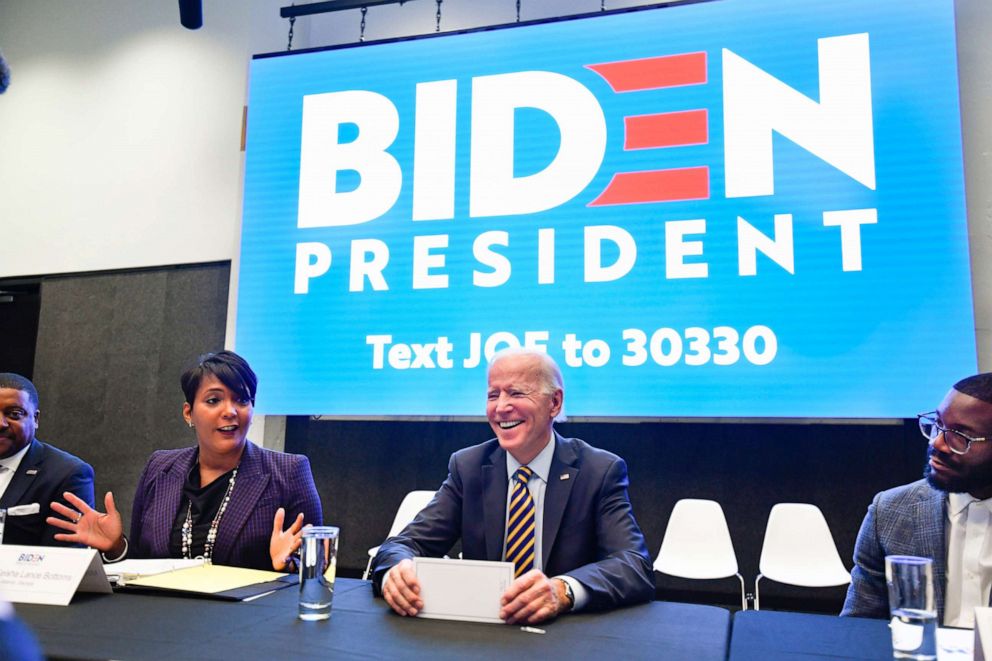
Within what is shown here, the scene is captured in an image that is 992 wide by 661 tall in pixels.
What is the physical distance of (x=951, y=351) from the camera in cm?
347

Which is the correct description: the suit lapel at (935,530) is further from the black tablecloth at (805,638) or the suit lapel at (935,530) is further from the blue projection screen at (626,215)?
the blue projection screen at (626,215)

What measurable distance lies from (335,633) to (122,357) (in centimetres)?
463

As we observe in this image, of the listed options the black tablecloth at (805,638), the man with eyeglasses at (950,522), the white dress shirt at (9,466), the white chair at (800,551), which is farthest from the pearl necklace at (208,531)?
the white chair at (800,551)

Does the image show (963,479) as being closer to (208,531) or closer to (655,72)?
(208,531)

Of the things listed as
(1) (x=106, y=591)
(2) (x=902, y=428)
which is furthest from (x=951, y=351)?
(1) (x=106, y=591)

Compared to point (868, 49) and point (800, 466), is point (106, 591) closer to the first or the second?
point (800, 466)

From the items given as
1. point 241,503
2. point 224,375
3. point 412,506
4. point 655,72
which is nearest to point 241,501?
point 241,503

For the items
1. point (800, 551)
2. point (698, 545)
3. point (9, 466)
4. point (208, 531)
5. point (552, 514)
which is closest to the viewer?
point (552, 514)

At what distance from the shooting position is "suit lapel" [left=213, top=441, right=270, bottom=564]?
2240 millimetres

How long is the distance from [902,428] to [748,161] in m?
1.53

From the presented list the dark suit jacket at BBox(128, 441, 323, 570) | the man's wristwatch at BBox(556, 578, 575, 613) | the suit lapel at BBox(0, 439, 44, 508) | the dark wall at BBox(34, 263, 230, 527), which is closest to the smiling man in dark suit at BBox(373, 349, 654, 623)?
the man's wristwatch at BBox(556, 578, 575, 613)

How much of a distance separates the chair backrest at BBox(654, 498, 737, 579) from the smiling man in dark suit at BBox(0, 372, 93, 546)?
8.18ft

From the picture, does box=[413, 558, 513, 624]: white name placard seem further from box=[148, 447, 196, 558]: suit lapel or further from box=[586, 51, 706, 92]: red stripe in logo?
box=[586, 51, 706, 92]: red stripe in logo

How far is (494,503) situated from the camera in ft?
7.00
